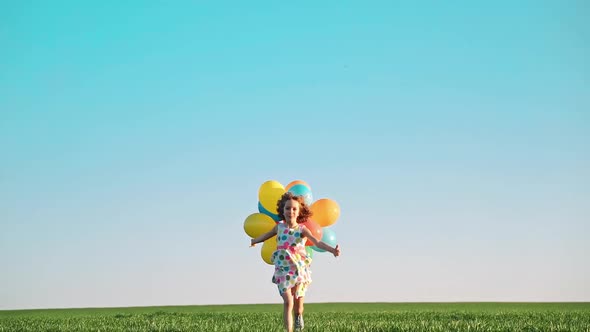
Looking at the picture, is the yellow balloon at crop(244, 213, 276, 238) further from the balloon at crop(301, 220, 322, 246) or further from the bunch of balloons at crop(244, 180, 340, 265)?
the balloon at crop(301, 220, 322, 246)

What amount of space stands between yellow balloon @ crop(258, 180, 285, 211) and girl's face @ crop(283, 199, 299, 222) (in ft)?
6.65

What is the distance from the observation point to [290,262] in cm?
948

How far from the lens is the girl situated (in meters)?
9.39

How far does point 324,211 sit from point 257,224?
1.25m

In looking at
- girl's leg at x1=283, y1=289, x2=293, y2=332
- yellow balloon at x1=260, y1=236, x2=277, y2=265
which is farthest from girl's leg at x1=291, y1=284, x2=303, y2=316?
yellow balloon at x1=260, y1=236, x2=277, y2=265

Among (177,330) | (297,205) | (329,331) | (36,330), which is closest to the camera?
(329,331)

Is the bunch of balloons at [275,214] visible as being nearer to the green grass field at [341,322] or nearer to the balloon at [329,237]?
the balloon at [329,237]

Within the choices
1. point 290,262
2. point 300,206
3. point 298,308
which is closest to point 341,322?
point 298,308

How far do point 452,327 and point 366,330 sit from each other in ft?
5.78

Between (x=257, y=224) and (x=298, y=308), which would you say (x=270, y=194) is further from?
(x=298, y=308)

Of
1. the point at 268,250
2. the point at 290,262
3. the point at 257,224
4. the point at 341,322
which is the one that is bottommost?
the point at 341,322

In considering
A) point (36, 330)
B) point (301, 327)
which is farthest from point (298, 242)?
point (36, 330)

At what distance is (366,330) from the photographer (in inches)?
376

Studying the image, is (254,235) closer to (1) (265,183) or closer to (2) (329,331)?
(1) (265,183)
